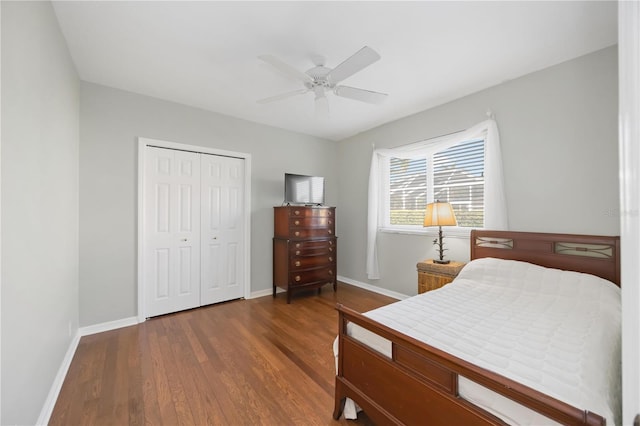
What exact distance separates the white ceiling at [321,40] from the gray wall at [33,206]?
0.42 meters

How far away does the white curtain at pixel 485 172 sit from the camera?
2.78 meters

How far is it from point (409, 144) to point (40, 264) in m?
3.86

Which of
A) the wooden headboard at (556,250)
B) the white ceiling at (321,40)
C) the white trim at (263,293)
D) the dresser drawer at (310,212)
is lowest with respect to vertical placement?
the white trim at (263,293)

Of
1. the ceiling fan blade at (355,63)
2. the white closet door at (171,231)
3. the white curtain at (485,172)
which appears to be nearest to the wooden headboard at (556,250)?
the white curtain at (485,172)

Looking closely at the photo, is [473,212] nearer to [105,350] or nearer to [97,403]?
[97,403]

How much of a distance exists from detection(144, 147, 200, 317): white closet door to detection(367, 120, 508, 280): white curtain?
2.50 m

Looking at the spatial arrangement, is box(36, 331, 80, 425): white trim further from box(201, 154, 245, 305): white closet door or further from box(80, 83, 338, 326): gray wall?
box(201, 154, 245, 305): white closet door

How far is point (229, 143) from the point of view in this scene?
3729 millimetres

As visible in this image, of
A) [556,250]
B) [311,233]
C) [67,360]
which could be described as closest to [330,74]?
[311,233]

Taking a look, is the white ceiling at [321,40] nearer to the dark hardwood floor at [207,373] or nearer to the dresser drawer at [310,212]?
the dresser drawer at [310,212]

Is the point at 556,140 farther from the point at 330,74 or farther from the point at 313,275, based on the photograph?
the point at 313,275

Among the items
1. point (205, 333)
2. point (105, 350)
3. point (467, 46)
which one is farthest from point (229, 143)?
point (467, 46)

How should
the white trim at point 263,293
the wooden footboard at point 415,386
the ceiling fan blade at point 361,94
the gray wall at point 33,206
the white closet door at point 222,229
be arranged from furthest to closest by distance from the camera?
the white trim at point 263,293
the white closet door at point 222,229
the ceiling fan blade at point 361,94
the gray wall at point 33,206
the wooden footboard at point 415,386

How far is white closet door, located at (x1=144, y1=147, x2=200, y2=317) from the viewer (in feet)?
10.3
